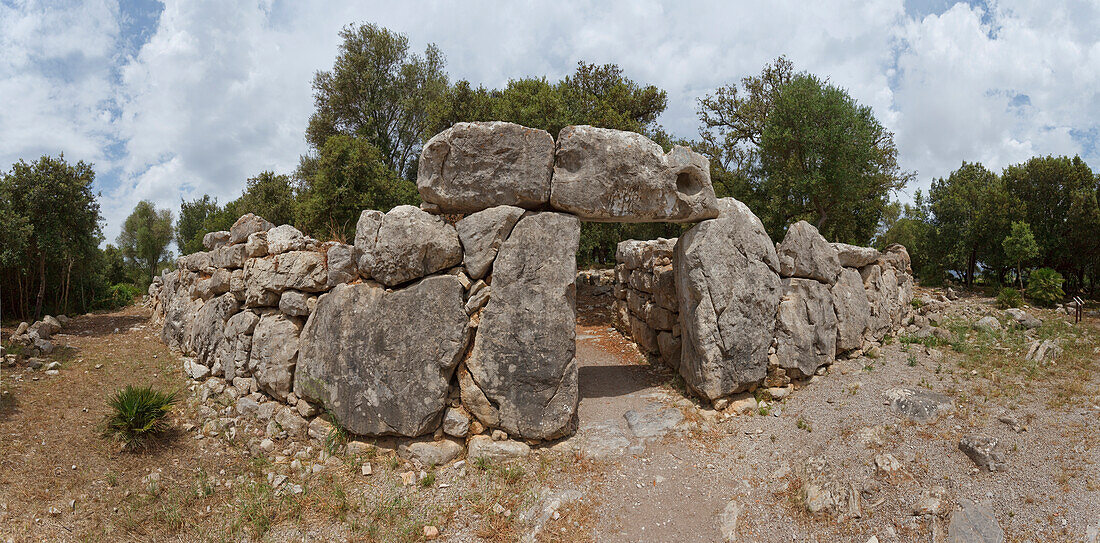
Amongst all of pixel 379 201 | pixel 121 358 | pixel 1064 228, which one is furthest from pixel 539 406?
pixel 1064 228

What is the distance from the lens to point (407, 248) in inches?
273

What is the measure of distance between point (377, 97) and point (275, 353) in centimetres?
2125

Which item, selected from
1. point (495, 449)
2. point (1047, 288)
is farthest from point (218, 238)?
point (1047, 288)

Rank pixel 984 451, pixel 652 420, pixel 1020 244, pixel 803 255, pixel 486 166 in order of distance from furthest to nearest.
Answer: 1. pixel 1020 244
2. pixel 803 255
3. pixel 652 420
4. pixel 486 166
5. pixel 984 451

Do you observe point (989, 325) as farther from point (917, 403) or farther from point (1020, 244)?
point (1020, 244)

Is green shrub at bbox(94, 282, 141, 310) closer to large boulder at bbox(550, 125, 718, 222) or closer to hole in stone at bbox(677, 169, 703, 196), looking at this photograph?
large boulder at bbox(550, 125, 718, 222)

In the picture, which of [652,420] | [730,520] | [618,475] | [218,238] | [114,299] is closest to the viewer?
[730,520]

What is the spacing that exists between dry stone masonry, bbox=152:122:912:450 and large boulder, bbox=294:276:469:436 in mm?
21

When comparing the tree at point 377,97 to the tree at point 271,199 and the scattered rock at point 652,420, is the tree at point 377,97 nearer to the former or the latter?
the tree at point 271,199

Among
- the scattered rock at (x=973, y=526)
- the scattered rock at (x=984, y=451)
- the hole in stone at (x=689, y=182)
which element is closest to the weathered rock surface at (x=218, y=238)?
the hole in stone at (x=689, y=182)

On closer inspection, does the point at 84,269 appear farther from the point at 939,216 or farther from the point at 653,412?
the point at 939,216

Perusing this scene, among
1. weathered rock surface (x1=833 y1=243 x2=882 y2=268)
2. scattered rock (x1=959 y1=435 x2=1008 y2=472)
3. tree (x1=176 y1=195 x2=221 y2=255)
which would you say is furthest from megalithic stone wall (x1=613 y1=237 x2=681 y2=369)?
tree (x1=176 y1=195 x2=221 y2=255)

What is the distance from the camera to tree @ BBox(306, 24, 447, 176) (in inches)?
982

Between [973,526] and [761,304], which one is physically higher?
[761,304]
